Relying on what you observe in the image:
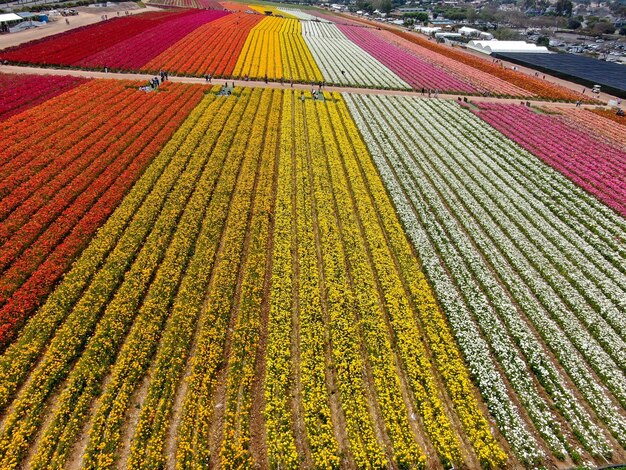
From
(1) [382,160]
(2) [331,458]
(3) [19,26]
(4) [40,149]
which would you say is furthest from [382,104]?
(3) [19,26]

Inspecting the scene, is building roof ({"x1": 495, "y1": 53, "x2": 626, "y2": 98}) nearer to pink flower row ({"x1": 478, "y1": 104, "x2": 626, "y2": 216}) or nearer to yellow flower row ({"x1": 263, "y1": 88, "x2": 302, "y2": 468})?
pink flower row ({"x1": 478, "y1": 104, "x2": 626, "y2": 216})

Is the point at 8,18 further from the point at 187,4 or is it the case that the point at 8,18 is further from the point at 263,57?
the point at 187,4

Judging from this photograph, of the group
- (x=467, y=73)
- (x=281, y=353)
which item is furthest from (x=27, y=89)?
(x=467, y=73)

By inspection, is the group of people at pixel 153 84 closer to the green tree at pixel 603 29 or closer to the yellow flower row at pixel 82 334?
the yellow flower row at pixel 82 334

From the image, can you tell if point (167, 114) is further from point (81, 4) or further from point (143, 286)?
point (81, 4)

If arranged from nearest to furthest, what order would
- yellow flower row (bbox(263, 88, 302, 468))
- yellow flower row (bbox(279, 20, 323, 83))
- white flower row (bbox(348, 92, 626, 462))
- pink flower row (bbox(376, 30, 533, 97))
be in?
yellow flower row (bbox(263, 88, 302, 468)) → white flower row (bbox(348, 92, 626, 462)) → yellow flower row (bbox(279, 20, 323, 83)) → pink flower row (bbox(376, 30, 533, 97))

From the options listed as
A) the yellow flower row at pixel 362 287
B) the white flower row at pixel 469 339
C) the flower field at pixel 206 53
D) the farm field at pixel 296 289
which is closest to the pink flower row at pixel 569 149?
the farm field at pixel 296 289

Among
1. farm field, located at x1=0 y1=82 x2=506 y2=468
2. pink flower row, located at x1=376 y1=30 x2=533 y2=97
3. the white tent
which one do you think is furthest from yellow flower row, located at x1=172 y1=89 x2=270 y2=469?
the white tent
